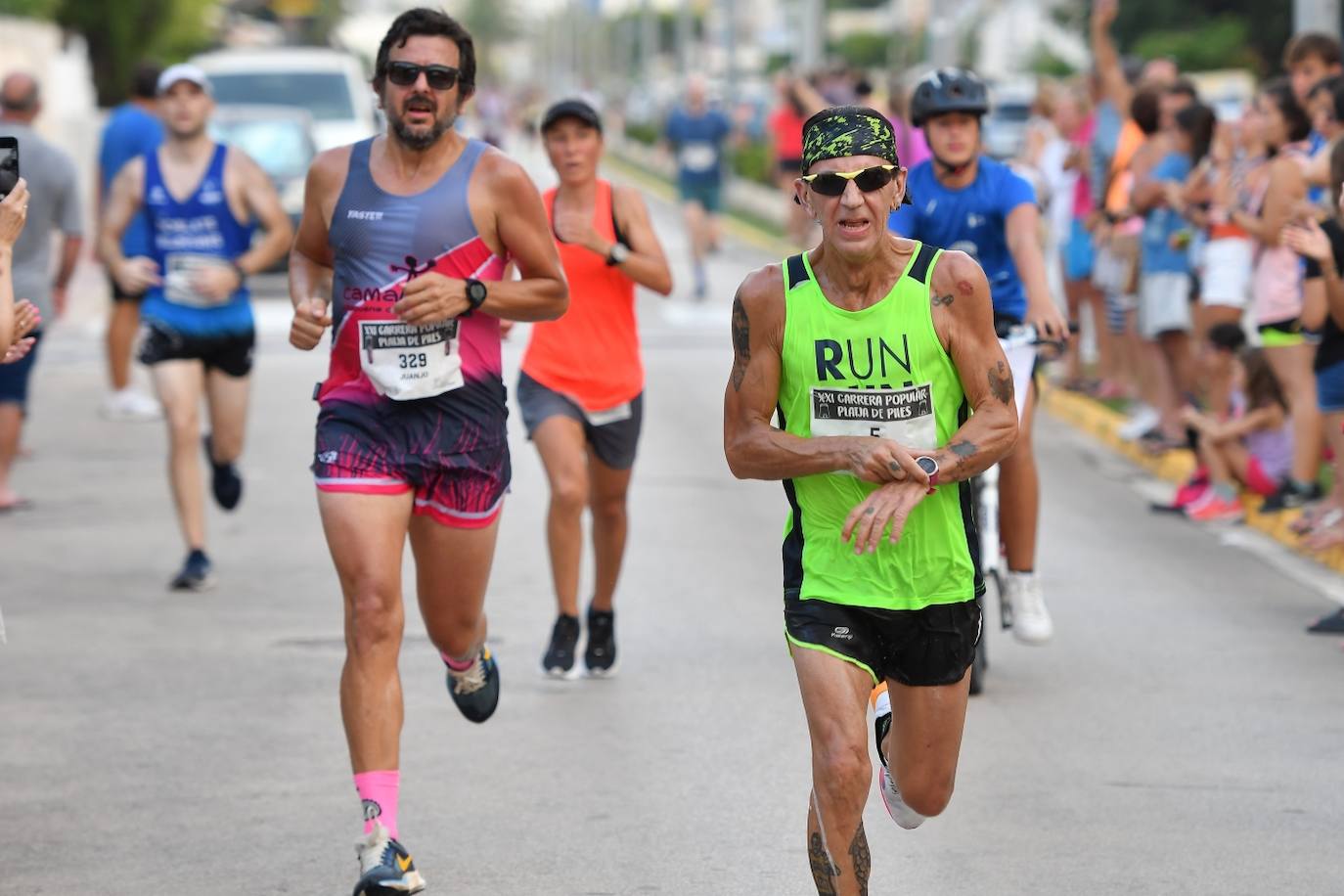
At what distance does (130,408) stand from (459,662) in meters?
9.39

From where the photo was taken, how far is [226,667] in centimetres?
839

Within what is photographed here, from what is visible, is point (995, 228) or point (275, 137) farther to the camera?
point (275, 137)

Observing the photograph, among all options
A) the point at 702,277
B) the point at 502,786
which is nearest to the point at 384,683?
the point at 502,786

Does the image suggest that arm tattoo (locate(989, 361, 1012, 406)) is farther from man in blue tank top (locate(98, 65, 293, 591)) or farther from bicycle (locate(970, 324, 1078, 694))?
man in blue tank top (locate(98, 65, 293, 591))

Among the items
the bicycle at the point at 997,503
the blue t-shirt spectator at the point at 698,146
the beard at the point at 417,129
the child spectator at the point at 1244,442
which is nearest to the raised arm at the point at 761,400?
the beard at the point at 417,129

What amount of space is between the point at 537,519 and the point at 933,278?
6.88 metres

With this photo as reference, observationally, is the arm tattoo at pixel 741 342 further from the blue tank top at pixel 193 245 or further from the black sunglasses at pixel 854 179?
the blue tank top at pixel 193 245

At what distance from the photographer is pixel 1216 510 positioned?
1143 cm

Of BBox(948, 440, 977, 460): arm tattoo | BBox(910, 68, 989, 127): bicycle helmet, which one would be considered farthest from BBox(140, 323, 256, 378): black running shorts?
BBox(948, 440, 977, 460): arm tattoo

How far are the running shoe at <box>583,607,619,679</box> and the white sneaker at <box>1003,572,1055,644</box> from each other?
1438mm

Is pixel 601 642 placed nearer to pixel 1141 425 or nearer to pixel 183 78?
pixel 183 78

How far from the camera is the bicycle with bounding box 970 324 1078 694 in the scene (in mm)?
7555

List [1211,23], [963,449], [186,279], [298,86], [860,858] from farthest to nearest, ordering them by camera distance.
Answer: [1211,23] → [298,86] → [186,279] → [963,449] → [860,858]

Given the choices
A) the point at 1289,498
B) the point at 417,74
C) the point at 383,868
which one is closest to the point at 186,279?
the point at 417,74
